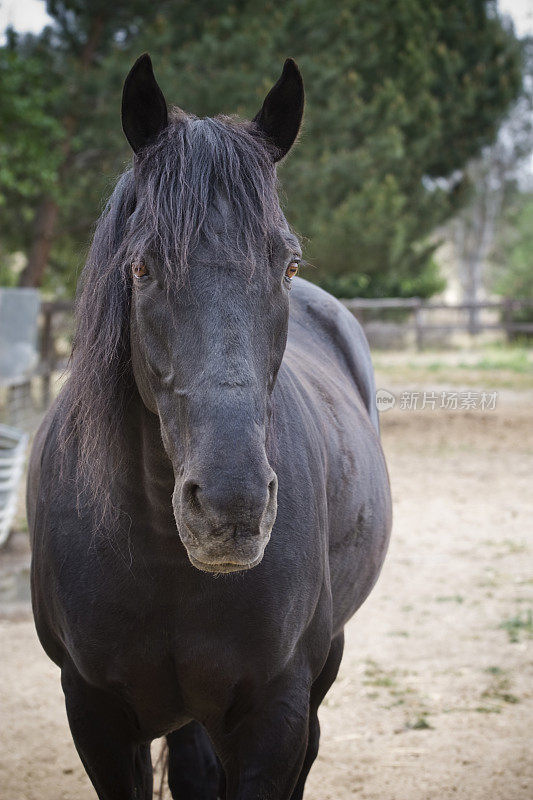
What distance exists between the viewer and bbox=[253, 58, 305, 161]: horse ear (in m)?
1.88

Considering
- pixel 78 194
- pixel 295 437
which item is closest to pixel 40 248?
A: pixel 78 194

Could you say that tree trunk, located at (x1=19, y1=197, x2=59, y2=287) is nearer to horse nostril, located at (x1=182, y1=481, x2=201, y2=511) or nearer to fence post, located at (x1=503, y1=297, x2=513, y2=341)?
horse nostril, located at (x1=182, y1=481, x2=201, y2=511)

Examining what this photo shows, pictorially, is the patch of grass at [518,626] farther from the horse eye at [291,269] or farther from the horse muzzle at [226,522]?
the horse muzzle at [226,522]

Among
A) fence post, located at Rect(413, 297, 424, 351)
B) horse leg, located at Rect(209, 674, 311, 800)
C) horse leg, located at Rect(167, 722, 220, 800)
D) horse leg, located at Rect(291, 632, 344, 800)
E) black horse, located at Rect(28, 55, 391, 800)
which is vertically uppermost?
black horse, located at Rect(28, 55, 391, 800)

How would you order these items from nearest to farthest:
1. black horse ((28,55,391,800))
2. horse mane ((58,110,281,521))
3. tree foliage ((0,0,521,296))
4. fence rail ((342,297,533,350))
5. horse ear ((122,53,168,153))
Answer: black horse ((28,55,391,800)), horse mane ((58,110,281,521)), horse ear ((122,53,168,153)), tree foliage ((0,0,521,296)), fence rail ((342,297,533,350))

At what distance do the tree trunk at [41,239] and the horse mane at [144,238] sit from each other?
11.4m

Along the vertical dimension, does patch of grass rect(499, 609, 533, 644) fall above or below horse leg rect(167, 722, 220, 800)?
below

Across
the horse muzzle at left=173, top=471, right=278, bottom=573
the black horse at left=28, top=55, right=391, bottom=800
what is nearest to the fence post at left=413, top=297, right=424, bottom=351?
the black horse at left=28, top=55, right=391, bottom=800

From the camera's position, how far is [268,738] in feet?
6.41

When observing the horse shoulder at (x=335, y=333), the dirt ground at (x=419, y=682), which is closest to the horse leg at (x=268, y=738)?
the dirt ground at (x=419, y=682)

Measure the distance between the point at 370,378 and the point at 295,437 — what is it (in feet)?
5.74

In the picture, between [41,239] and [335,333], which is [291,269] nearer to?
[335,333]

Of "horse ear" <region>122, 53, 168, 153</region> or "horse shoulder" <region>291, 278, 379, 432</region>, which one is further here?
"horse shoulder" <region>291, 278, 379, 432</region>

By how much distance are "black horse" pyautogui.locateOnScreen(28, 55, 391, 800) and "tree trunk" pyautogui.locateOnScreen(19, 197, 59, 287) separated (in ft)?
36.9
